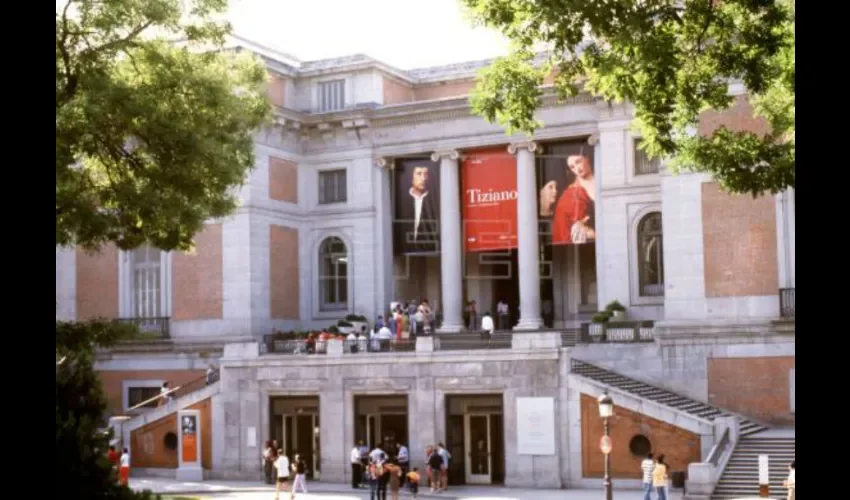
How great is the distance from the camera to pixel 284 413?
39469mm

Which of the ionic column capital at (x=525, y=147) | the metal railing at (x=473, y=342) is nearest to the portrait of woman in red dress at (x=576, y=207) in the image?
the ionic column capital at (x=525, y=147)

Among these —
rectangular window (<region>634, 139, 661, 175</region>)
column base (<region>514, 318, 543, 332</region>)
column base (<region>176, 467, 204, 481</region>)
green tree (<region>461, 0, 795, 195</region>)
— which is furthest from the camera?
column base (<region>514, 318, 543, 332</region>)

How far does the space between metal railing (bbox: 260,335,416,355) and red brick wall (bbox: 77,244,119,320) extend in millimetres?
10595

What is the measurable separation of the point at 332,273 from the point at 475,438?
1415 centimetres

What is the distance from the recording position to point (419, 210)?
4666cm

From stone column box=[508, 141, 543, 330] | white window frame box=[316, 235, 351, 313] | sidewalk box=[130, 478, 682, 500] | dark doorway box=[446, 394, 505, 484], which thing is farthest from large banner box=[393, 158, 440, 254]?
sidewalk box=[130, 478, 682, 500]

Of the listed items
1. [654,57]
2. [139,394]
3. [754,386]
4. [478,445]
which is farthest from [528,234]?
[654,57]

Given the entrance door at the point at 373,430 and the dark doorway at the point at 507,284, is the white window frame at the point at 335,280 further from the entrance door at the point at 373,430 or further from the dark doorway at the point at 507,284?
the entrance door at the point at 373,430

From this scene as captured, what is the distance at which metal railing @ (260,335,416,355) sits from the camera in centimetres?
3828

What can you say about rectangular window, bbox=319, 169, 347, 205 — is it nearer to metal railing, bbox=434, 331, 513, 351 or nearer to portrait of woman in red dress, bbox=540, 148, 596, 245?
portrait of woman in red dress, bbox=540, 148, 596, 245

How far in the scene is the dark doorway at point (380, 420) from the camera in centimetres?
3784

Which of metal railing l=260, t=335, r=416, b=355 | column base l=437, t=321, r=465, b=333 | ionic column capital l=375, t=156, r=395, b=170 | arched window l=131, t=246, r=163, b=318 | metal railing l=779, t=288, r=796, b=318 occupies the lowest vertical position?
metal railing l=260, t=335, r=416, b=355

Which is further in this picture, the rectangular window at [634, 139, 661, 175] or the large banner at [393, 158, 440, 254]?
the large banner at [393, 158, 440, 254]
